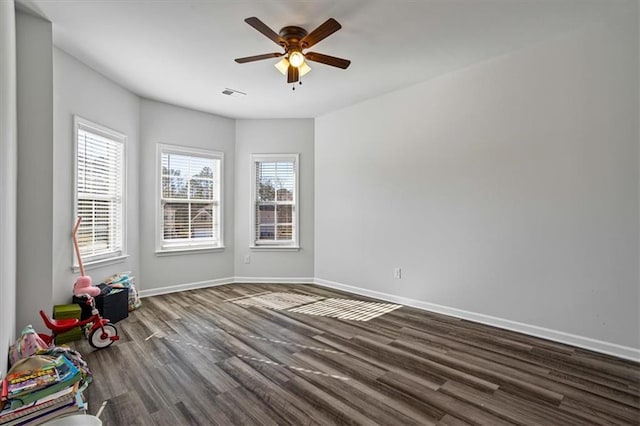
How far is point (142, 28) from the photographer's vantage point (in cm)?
289

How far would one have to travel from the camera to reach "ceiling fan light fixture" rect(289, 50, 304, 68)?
291cm

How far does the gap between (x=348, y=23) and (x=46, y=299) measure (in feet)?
11.7

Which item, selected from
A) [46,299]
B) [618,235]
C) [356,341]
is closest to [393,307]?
[356,341]

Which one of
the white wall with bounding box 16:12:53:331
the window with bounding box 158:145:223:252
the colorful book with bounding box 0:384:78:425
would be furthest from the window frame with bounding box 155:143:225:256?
the colorful book with bounding box 0:384:78:425

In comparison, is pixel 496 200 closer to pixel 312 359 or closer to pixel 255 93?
pixel 312 359

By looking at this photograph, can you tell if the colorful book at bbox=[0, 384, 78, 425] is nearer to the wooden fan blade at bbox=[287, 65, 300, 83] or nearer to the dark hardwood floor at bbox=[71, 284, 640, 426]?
the dark hardwood floor at bbox=[71, 284, 640, 426]

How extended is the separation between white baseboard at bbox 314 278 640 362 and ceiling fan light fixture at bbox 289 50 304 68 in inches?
122

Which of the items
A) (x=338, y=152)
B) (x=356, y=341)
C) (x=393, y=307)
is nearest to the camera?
(x=356, y=341)

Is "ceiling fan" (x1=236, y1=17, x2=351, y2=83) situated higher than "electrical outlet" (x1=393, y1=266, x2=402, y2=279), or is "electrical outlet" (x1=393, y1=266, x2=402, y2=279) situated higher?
"ceiling fan" (x1=236, y1=17, x2=351, y2=83)

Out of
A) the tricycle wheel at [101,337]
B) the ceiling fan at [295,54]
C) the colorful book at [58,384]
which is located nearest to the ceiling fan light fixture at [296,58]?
the ceiling fan at [295,54]

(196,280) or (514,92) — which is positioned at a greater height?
(514,92)

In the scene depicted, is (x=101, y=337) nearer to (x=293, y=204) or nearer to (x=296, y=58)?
(x=296, y=58)

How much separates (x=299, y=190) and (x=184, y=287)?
239 cm

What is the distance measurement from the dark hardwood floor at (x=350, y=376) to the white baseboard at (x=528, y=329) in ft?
0.28
